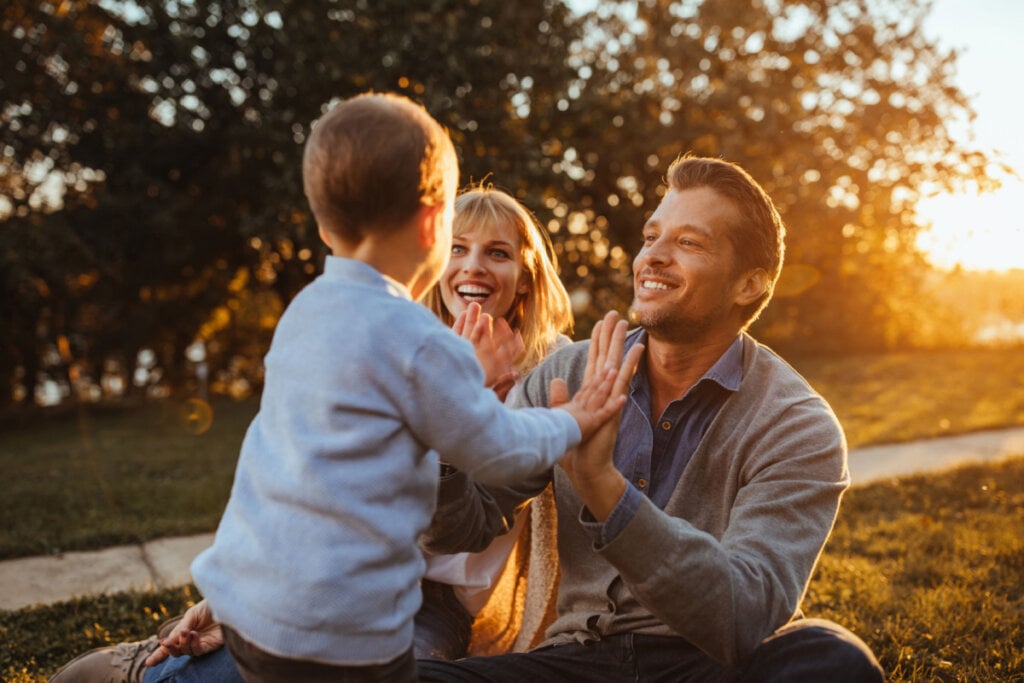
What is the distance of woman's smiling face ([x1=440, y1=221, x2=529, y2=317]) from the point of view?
3164 mm

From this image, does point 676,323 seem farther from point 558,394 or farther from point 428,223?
point 428,223

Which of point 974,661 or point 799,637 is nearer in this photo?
point 799,637

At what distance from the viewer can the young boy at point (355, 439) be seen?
151 cm

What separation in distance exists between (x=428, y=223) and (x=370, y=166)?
0.60ft

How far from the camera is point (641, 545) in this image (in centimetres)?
177

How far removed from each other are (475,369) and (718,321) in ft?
3.50

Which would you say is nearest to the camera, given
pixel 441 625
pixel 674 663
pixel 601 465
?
pixel 601 465

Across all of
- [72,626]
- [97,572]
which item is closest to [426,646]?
[72,626]

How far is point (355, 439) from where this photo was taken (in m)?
1.51

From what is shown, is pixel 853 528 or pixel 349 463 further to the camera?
pixel 853 528

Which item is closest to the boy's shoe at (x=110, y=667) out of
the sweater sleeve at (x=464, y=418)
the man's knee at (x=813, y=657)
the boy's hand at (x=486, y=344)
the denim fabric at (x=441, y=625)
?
the denim fabric at (x=441, y=625)

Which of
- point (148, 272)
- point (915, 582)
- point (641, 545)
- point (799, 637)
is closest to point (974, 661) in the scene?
point (915, 582)

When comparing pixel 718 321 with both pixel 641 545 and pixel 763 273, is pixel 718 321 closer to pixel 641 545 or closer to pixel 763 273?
pixel 763 273

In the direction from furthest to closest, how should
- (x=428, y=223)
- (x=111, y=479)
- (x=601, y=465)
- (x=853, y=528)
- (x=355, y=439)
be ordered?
1. (x=111, y=479)
2. (x=853, y=528)
3. (x=601, y=465)
4. (x=428, y=223)
5. (x=355, y=439)
